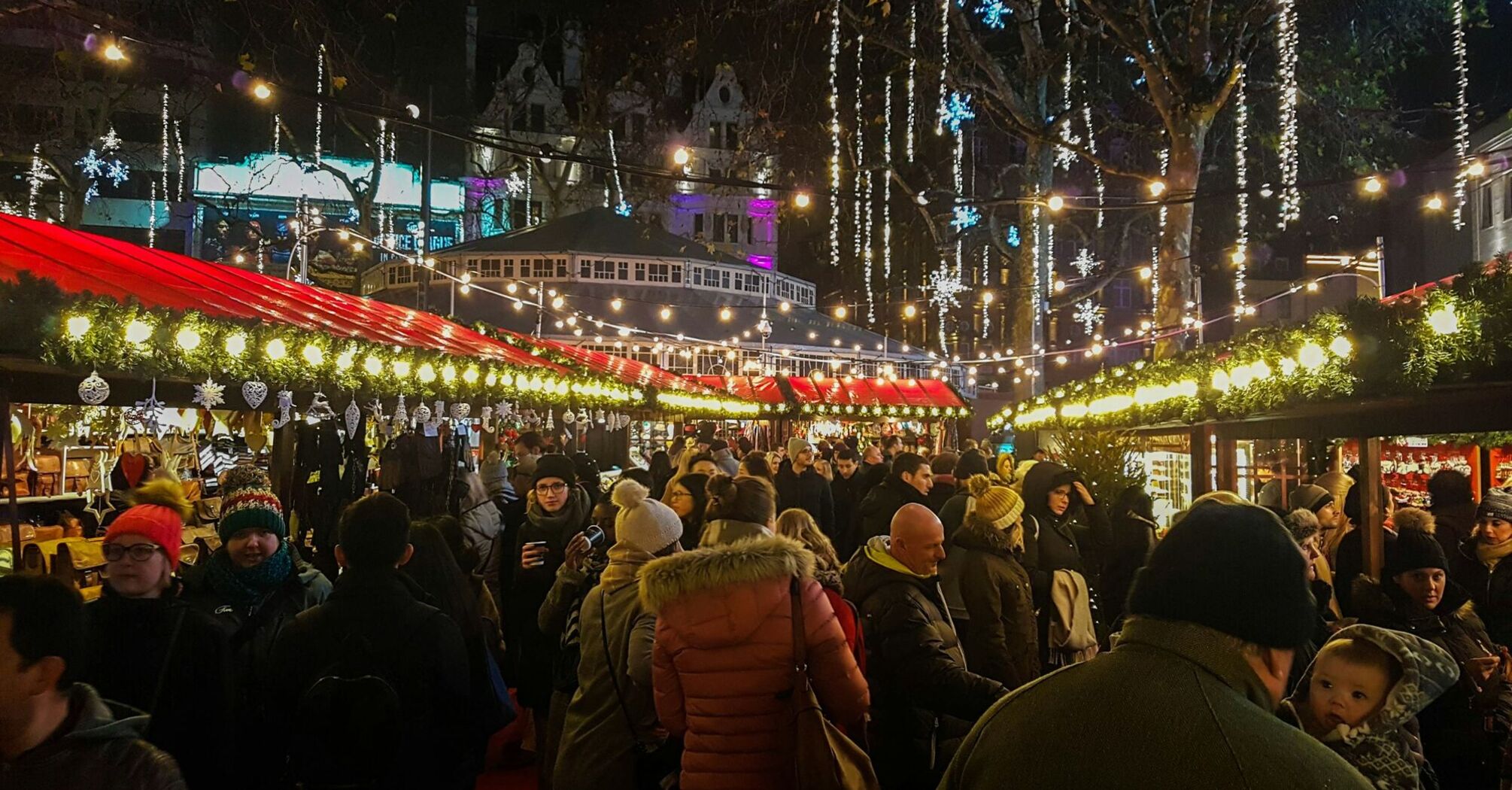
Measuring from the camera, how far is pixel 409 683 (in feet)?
9.62

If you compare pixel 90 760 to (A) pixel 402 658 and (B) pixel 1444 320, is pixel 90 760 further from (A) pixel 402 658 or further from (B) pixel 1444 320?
(B) pixel 1444 320

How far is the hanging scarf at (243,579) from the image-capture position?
3623mm

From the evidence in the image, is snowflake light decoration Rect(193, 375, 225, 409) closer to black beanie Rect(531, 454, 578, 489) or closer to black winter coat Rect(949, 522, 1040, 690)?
black beanie Rect(531, 454, 578, 489)

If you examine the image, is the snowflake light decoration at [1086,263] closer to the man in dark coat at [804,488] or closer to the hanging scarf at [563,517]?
the man in dark coat at [804,488]

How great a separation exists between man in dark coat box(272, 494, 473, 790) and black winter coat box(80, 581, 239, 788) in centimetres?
16

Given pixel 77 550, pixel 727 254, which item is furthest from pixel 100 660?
pixel 727 254

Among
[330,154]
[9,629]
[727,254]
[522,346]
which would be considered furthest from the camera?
[330,154]

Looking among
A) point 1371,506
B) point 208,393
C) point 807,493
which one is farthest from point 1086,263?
point 208,393

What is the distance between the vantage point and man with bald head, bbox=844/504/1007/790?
347 cm

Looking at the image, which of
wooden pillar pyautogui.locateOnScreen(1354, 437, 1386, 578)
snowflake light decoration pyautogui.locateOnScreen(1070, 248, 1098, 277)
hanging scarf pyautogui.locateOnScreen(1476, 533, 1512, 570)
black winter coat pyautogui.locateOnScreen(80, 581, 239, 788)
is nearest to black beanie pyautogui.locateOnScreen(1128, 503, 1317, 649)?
black winter coat pyautogui.locateOnScreen(80, 581, 239, 788)

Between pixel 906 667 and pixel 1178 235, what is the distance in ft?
39.7

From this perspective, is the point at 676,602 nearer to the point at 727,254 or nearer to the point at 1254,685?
the point at 1254,685

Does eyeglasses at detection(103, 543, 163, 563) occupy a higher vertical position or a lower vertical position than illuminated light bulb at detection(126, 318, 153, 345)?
lower

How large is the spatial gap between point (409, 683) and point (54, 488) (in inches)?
302
